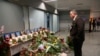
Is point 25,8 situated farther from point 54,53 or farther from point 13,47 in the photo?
point 54,53

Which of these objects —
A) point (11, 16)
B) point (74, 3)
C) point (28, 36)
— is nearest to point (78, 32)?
point (28, 36)

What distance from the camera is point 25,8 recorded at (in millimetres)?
6234

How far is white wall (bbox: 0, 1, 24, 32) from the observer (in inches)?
177

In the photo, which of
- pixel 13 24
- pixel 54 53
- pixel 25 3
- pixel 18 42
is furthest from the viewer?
pixel 25 3

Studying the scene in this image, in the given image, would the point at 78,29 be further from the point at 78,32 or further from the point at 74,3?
the point at 74,3

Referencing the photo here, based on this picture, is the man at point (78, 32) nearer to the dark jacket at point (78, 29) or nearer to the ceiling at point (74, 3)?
the dark jacket at point (78, 29)

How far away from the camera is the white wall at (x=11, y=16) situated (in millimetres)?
4489

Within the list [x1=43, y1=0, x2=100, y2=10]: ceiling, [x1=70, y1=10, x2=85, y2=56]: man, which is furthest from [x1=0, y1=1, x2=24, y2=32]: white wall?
[x1=43, y1=0, x2=100, y2=10]: ceiling

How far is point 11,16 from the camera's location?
5016 millimetres

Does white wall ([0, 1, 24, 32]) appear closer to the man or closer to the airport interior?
the airport interior

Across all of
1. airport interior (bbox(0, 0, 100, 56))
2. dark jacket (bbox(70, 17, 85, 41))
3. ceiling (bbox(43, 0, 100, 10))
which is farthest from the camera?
ceiling (bbox(43, 0, 100, 10))

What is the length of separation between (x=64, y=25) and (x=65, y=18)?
0.88 metres

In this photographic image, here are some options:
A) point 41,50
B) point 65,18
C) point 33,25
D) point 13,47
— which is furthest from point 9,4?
point 65,18

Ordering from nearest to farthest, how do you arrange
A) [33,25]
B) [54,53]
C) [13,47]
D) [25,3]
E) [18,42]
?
[54,53], [13,47], [18,42], [25,3], [33,25]
